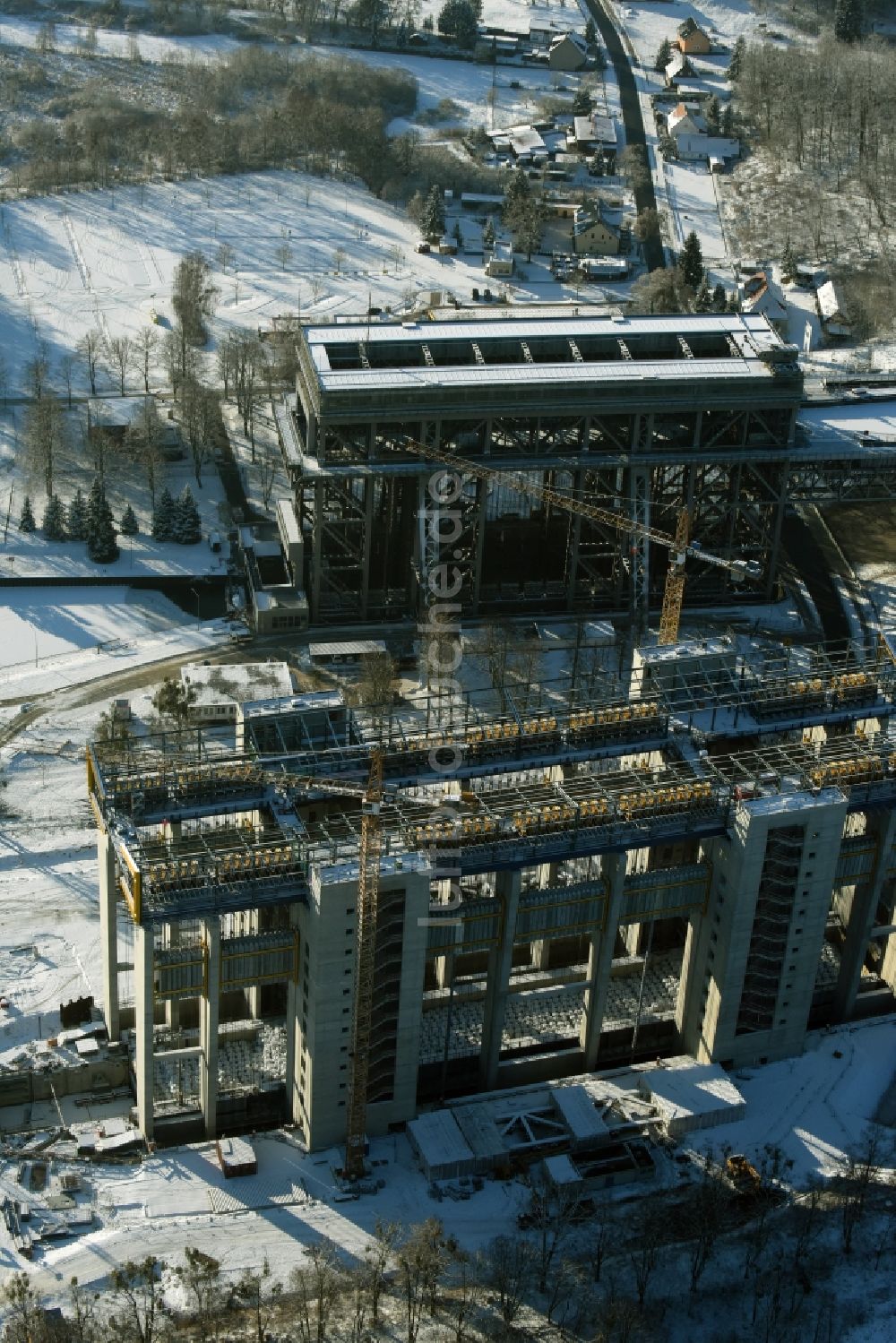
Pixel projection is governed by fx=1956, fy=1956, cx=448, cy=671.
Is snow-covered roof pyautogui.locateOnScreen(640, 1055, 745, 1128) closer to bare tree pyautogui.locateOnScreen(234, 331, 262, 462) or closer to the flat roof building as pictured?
the flat roof building

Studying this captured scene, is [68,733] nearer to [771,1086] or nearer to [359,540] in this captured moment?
[359,540]

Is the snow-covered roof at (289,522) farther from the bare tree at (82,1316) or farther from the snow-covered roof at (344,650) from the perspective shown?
the bare tree at (82,1316)

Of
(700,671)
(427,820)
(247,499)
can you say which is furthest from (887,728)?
(247,499)

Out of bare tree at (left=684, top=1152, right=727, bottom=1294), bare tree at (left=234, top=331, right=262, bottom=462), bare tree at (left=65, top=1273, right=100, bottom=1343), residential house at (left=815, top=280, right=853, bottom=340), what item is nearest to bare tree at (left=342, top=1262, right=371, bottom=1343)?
bare tree at (left=65, top=1273, right=100, bottom=1343)

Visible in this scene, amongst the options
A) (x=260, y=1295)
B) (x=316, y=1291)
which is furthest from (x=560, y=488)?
(x=260, y=1295)

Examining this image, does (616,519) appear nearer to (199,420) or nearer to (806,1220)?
(199,420)
